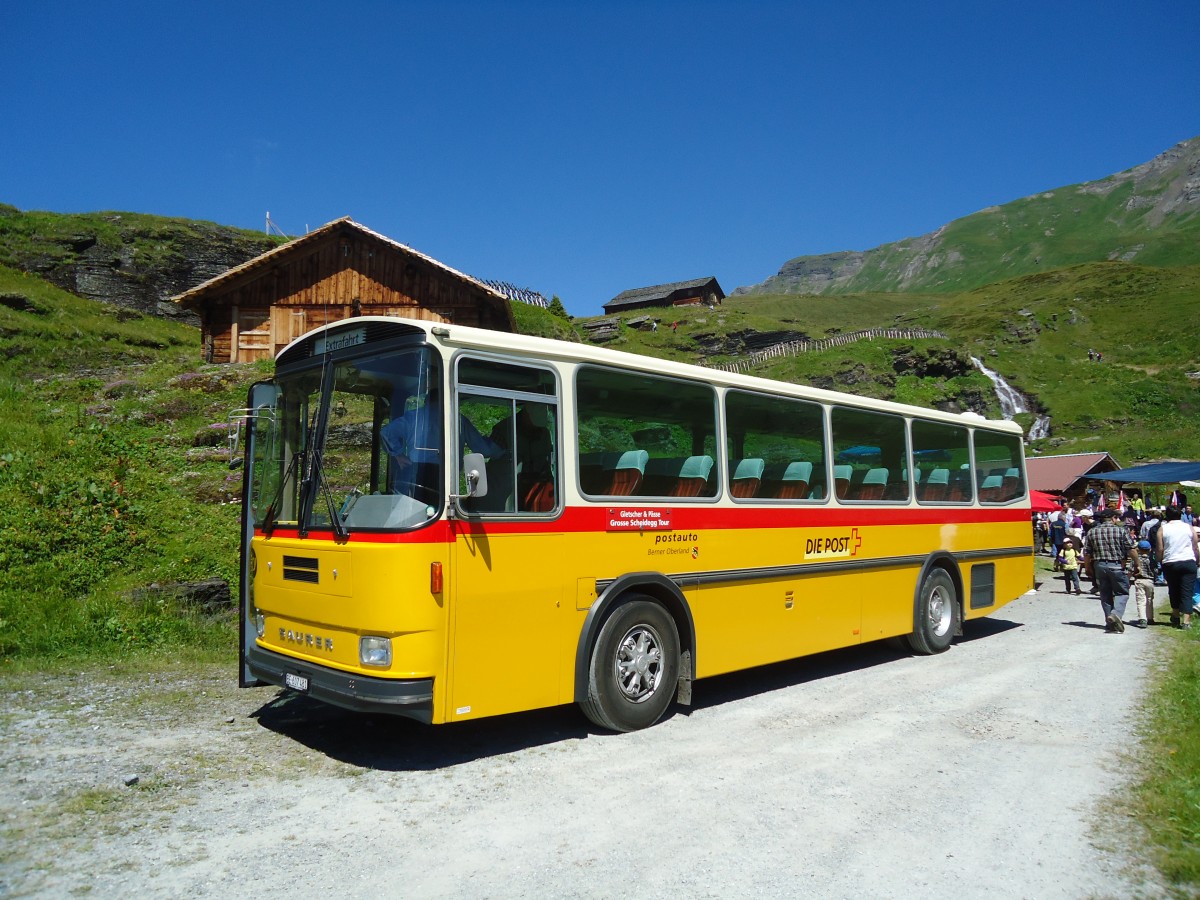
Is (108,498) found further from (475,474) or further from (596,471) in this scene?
(475,474)

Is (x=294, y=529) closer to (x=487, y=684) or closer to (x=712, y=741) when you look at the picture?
(x=487, y=684)

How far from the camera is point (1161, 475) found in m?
23.5

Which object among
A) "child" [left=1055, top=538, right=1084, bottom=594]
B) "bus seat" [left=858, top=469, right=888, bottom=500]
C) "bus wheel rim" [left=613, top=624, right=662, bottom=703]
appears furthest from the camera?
"child" [left=1055, top=538, right=1084, bottom=594]

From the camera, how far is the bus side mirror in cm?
546

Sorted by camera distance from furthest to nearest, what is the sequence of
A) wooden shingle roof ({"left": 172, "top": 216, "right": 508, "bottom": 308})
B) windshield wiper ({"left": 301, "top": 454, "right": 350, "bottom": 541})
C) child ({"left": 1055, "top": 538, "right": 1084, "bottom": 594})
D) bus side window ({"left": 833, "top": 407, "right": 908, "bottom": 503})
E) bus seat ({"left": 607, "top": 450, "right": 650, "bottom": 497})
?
wooden shingle roof ({"left": 172, "top": 216, "right": 508, "bottom": 308}) < child ({"left": 1055, "top": 538, "right": 1084, "bottom": 594}) < bus side window ({"left": 833, "top": 407, "right": 908, "bottom": 503}) < bus seat ({"left": 607, "top": 450, "right": 650, "bottom": 497}) < windshield wiper ({"left": 301, "top": 454, "right": 350, "bottom": 541})

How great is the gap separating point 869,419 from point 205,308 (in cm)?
2547

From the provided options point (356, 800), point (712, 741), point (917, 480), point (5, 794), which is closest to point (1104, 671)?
point (917, 480)

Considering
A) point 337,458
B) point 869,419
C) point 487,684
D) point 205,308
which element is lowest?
point 487,684

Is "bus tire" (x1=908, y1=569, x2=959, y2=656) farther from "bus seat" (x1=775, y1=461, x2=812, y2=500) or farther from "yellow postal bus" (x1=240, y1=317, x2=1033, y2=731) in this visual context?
"bus seat" (x1=775, y1=461, x2=812, y2=500)

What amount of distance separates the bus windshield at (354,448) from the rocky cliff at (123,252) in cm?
4113

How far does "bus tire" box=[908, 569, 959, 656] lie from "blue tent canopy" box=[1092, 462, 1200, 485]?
15036 millimetres

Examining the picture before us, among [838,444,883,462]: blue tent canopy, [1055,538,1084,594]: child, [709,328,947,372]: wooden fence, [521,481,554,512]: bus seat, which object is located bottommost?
[1055,538,1084,594]: child

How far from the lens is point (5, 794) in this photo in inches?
192

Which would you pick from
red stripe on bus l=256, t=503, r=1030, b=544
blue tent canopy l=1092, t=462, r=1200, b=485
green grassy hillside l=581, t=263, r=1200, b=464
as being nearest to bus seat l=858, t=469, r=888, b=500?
red stripe on bus l=256, t=503, r=1030, b=544
